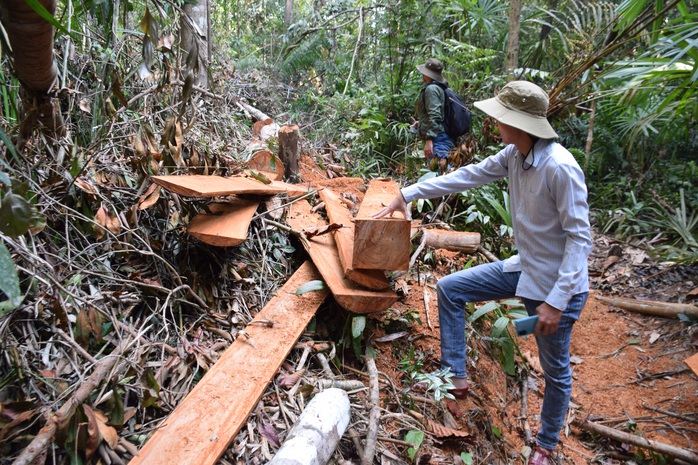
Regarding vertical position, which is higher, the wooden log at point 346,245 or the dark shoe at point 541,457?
the wooden log at point 346,245

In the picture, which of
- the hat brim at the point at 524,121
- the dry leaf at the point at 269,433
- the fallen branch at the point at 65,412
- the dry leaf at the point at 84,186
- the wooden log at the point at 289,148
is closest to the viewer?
the fallen branch at the point at 65,412

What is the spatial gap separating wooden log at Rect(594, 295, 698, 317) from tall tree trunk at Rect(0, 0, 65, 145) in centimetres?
489

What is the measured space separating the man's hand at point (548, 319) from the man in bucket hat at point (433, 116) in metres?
3.22

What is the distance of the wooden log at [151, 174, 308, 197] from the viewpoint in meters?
2.39

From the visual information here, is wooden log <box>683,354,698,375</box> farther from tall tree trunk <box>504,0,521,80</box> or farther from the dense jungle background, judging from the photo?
tall tree trunk <box>504,0,521,80</box>

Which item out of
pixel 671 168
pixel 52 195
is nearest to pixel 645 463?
pixel 52 195

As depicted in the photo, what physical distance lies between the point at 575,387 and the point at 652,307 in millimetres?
1428

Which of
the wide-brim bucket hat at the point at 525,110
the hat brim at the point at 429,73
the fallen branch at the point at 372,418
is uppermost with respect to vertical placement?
the wide-brim bucket hat at the point at 525,110

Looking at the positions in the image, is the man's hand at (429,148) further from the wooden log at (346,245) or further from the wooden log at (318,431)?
the wooden log at (318,431)

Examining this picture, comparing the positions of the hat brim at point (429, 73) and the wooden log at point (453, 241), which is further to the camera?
the hat brim at point (429, 73)

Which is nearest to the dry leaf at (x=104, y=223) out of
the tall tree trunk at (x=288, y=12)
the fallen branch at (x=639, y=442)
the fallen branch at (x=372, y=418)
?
the fallen branch at (x=372, y=418)

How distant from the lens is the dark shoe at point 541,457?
8.32 ft

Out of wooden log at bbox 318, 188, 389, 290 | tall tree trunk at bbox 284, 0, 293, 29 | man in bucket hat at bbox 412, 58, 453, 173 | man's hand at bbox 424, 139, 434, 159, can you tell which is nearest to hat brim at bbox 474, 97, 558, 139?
wooden log at bbox 318, 188, 389, 290

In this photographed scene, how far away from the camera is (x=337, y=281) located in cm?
277
